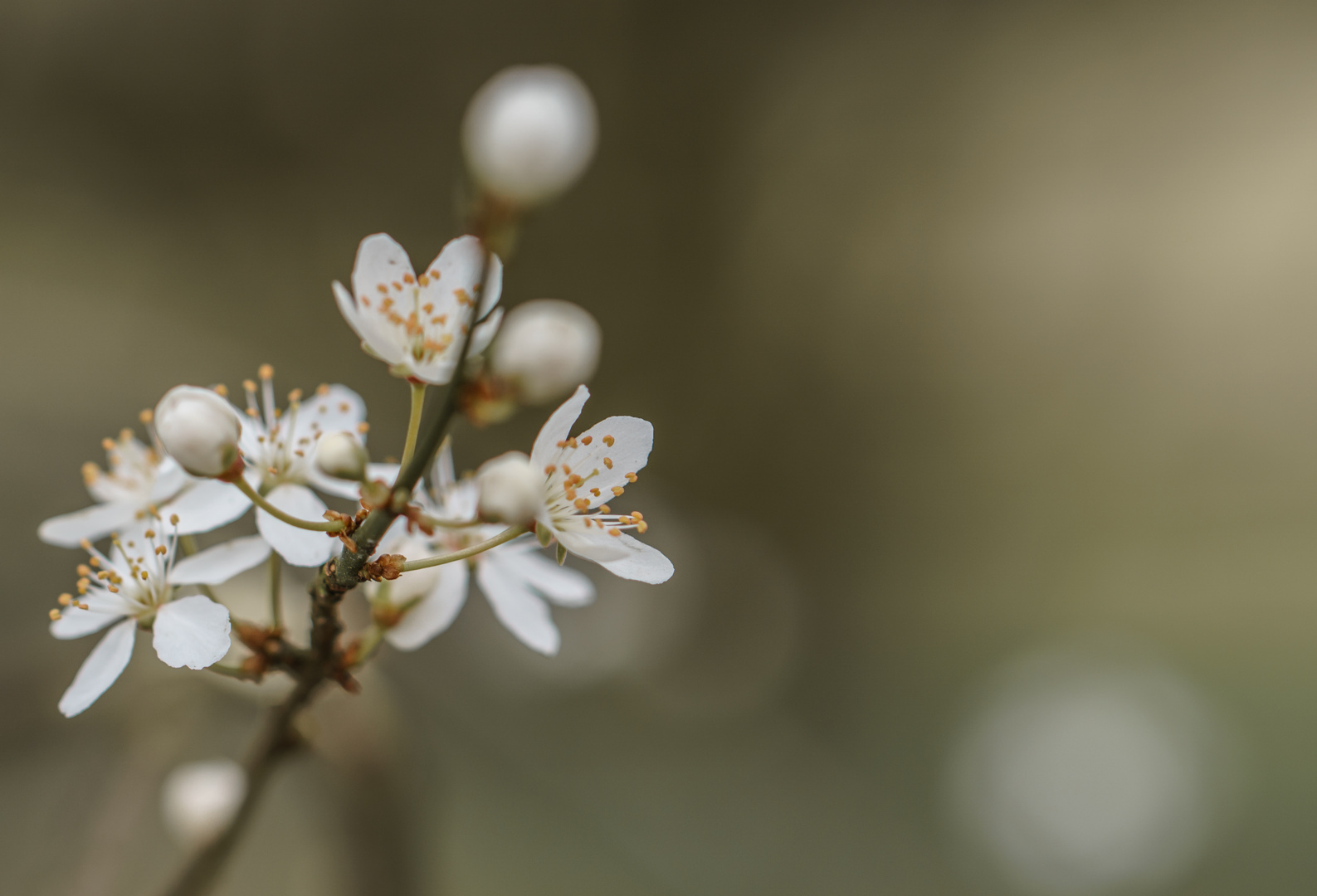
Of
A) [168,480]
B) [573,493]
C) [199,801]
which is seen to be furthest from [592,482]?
[199,801]

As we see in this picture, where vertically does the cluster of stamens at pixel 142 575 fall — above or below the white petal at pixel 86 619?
above

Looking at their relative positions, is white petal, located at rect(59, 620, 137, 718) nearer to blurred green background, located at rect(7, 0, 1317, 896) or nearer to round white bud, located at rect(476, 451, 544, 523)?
round white bud, located at rect(476, 451, 544, 523)

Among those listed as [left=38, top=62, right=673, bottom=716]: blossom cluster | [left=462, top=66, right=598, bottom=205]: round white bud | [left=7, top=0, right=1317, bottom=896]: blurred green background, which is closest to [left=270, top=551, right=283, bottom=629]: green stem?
[left=38, top=62, right=673, bottom=716]: blossom cluster

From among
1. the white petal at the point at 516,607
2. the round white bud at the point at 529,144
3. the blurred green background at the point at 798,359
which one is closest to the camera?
the round white bud at the point at 529,144

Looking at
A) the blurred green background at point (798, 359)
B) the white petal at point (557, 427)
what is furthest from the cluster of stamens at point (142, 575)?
the blurred green background at point (798, 359)

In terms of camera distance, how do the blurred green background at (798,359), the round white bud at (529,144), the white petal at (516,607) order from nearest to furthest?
the round white bud at (529,144) → the white petal at (516,607) → the blurred green background at (798,359)

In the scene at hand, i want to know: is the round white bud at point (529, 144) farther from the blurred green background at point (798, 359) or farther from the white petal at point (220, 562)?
the blurred green background at point (798, 359)

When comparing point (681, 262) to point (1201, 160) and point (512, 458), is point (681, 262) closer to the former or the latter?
point (1201, 160)
